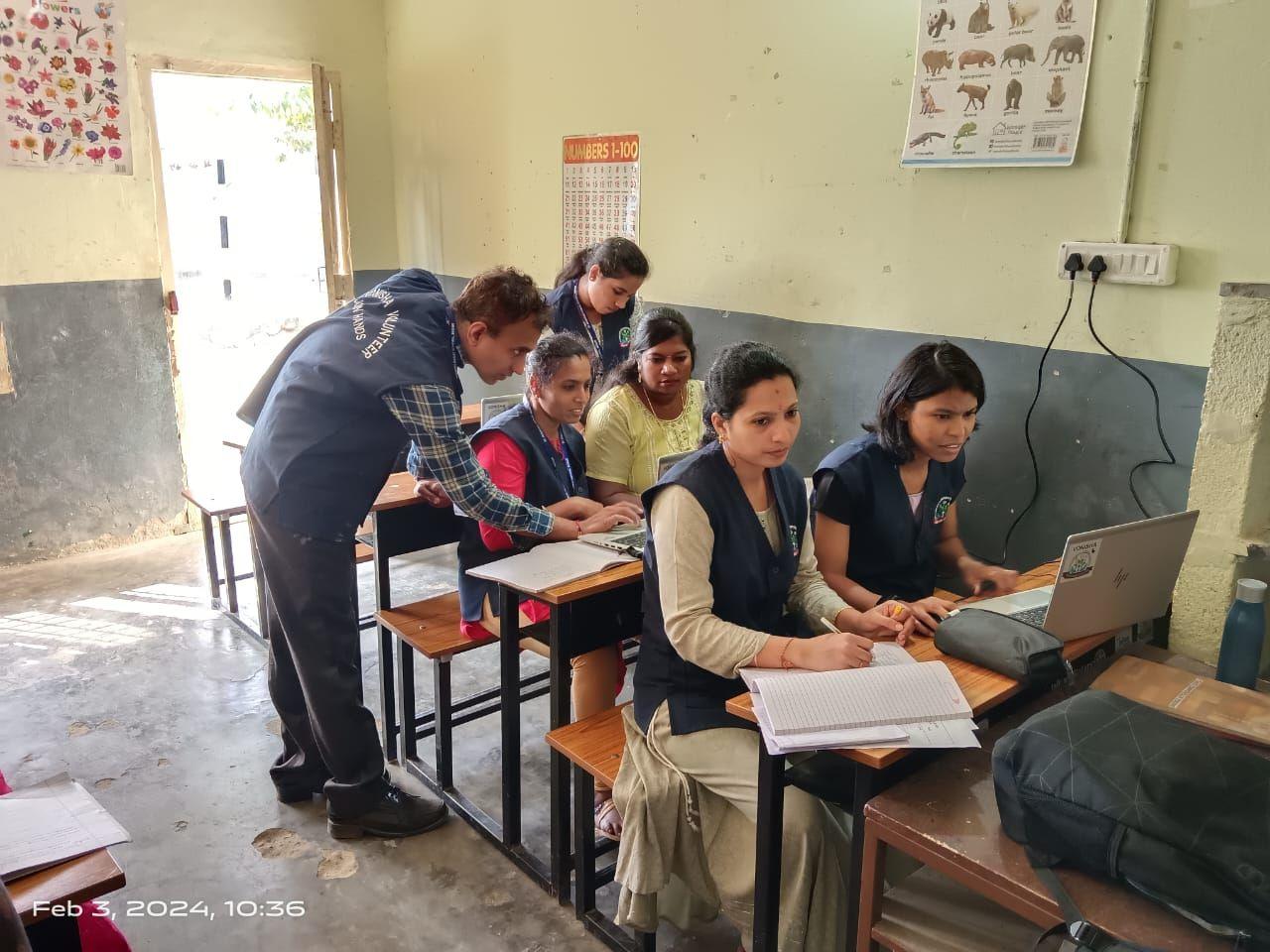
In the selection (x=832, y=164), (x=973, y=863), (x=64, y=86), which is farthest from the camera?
(x=64, y=86)

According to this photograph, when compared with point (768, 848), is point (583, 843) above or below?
below

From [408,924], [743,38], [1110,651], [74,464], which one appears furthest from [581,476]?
Answer: [74,464]

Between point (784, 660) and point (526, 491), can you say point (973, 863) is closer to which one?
point (784, 660)

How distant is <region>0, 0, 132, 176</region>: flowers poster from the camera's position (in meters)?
3.78

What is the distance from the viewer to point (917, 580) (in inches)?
87.2

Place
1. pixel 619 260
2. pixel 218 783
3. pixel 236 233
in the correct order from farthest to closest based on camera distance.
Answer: pixel 236 233, pixel 619 260, pixel 218 783

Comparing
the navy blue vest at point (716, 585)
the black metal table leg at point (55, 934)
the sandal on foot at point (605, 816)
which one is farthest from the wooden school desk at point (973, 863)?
the black metal table leg at point (55, 934)

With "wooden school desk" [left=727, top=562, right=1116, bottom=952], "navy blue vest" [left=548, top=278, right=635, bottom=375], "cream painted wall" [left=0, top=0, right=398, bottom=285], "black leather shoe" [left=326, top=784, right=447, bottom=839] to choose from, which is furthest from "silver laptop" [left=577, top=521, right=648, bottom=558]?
"cream painted wall" [left=0, top=0, right=398, bottom=285]

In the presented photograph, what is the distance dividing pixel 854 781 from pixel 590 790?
0.66m

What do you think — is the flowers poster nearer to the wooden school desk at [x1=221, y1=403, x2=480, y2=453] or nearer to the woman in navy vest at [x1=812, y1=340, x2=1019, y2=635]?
the wooden school desk at [x1=221, y1=403, x2=480, y2=453]

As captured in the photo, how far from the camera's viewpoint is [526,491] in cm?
Answer: 234

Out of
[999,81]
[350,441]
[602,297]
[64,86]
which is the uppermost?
[64,86]

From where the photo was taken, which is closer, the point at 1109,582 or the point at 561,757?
the point at 1109,582

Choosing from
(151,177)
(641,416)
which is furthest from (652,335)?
(151,177)
